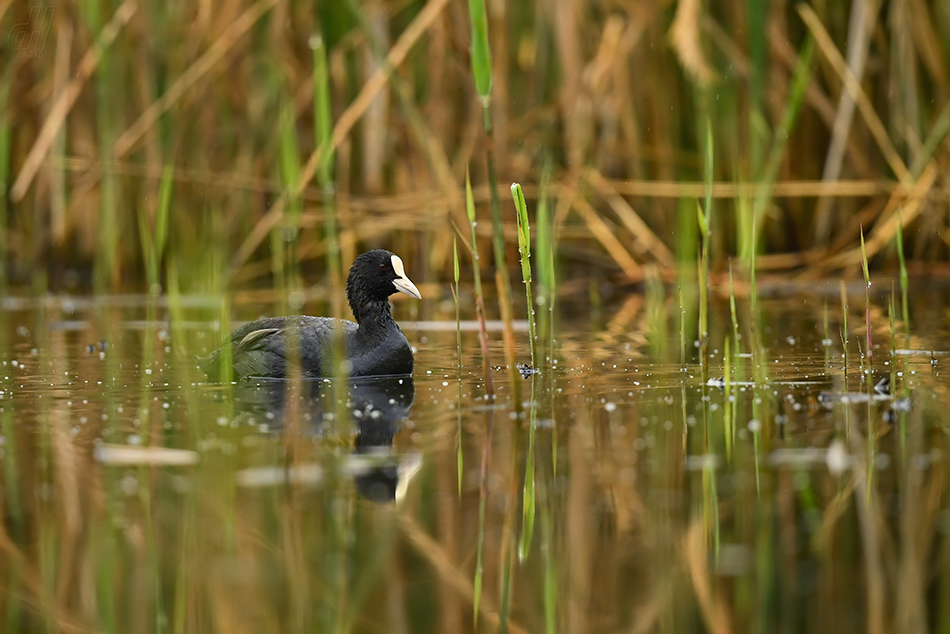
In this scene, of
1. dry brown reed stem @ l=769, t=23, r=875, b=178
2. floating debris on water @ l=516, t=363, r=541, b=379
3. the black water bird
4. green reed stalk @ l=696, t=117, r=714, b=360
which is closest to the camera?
green reed stalk @ l=696, t=117, r=714, b=360

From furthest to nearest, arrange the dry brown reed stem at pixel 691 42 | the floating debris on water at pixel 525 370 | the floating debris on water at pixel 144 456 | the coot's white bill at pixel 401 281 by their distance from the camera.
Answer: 1. the dry brown reed stem at pixel 691 42
2. the coot's white bill at pixel 401 281
3. the floating debris on water at pixel 525 370
4. the floating debris on water at pixel 144 456

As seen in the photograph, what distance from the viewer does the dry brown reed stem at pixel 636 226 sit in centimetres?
909

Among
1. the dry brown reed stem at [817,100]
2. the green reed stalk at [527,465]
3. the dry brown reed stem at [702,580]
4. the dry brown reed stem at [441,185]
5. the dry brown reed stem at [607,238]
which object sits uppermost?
the dry brown reed stem at [817,100]

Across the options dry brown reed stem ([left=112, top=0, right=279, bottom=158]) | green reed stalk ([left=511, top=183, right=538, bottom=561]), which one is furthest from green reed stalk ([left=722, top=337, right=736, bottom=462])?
dry brown reed stem ([left=112, top=0, right=279, bottom=158])

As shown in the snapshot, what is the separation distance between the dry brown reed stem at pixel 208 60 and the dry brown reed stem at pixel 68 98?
1.66ft

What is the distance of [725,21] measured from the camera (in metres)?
8.98

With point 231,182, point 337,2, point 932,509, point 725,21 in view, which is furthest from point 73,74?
point 932,509

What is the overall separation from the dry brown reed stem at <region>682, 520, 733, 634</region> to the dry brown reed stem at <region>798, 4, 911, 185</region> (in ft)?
18.7

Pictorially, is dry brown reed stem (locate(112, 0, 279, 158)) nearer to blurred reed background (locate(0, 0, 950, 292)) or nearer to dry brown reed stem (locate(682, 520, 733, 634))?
blurred reed background (locate(0, 0, 950, 292))

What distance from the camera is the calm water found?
2830 millimetres

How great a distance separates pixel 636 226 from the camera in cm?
915

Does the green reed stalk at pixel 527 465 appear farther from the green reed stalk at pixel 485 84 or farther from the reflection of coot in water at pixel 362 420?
the reflection of coot in water at pixel 362 420

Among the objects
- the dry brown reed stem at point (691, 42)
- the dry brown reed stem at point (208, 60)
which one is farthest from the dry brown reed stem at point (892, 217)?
the dry brown reed stem at point (208, 60)

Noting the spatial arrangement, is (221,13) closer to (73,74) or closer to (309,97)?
(309,97)
